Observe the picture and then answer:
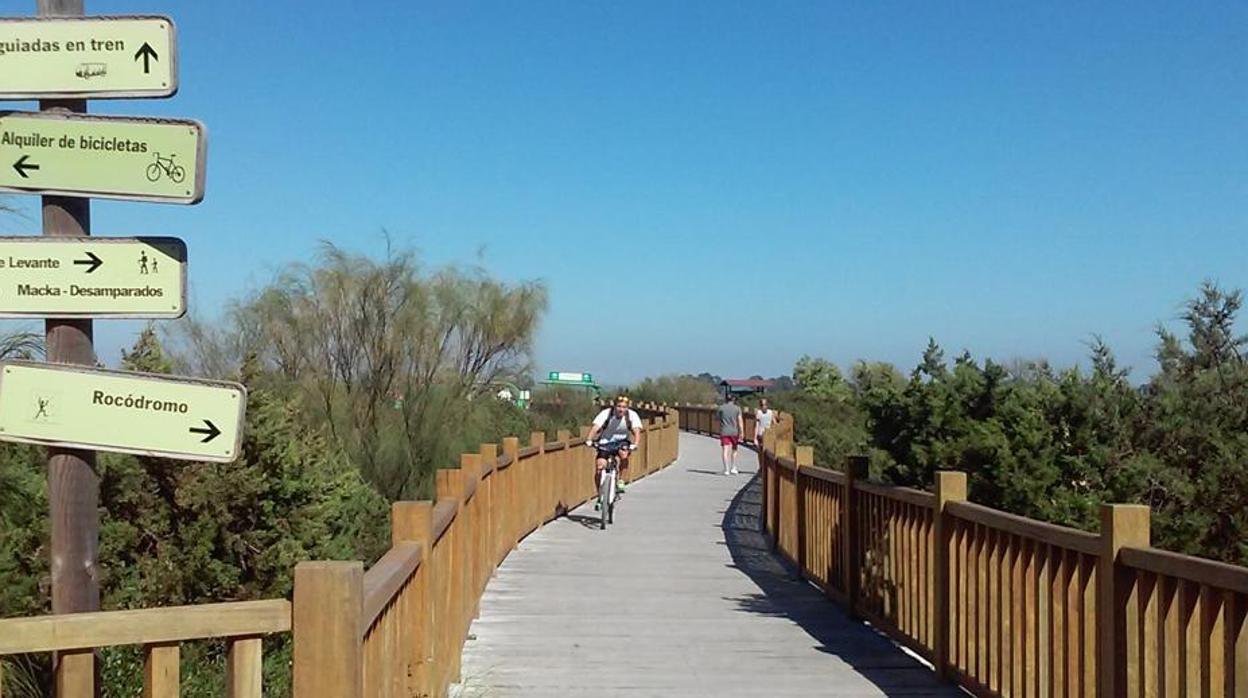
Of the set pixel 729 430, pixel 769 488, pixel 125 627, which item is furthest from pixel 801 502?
pixel 729 430

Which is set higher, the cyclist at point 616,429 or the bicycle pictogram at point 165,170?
the bicycle pictogram at point 165,170

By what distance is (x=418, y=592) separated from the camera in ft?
17.7

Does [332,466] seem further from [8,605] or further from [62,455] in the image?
[62,455]

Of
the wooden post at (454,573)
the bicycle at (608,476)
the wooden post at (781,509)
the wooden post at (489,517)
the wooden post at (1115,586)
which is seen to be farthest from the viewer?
the bicycle at (608,476)

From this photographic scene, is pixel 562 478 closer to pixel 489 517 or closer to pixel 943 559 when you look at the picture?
pixel 489 517

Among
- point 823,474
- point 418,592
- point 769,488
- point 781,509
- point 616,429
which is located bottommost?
point 781,509

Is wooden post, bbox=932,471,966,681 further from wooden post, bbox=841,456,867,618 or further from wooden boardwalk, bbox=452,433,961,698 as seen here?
wooden post, bbox=841,456,867,618

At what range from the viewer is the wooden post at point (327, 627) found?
11.5ft

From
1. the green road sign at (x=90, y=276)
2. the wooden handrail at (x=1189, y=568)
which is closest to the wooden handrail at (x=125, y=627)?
the green road sign at (x=90, y=276)

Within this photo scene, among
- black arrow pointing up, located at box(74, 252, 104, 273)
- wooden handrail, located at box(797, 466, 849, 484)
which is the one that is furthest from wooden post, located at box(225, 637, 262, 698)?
wooden handrail, located at box(797, 466, 849, 484)

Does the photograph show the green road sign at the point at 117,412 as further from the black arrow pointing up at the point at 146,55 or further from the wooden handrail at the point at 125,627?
the black arrow pointing up at the point at 146,55

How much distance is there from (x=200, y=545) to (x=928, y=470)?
16.6 ft

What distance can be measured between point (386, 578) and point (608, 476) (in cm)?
1216

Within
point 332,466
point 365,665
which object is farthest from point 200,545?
point 365,665
